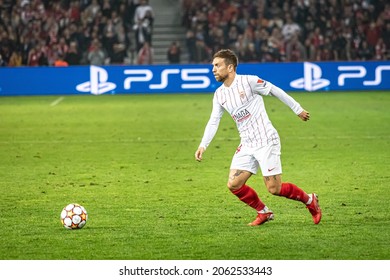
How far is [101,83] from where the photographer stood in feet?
90.0

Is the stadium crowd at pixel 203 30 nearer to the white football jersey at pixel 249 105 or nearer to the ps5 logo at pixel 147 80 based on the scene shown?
the ps5 logo at pixel 147 80

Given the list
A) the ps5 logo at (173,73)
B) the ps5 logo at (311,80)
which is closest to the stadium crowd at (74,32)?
the ps5 logo at (173,73)

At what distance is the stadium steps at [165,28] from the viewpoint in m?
32.5

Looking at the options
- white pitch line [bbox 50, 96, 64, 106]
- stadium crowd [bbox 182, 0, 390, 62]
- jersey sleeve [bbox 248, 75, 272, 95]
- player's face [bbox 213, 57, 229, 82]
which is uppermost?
stadium crowd [bbox 182, 0, 390, 62]

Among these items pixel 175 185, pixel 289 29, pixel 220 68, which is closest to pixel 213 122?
pixel 220 68

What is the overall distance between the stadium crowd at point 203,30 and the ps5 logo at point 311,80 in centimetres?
244

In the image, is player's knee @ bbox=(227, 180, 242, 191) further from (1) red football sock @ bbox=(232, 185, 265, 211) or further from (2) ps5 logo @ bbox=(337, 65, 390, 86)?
(2) ps5 logo @ bbox=(337, 65, 390, 86)

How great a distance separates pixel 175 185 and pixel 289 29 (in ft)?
61.8

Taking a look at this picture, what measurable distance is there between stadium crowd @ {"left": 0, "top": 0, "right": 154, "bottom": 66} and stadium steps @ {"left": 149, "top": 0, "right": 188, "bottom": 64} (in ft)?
4.23

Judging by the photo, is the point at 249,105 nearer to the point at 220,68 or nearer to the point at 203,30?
the point at 220,68

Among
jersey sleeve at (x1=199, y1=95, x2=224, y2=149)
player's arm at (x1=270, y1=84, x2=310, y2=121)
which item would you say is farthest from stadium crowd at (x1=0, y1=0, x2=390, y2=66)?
player's arm at (x1=270, y1=84, x2=310, y2=121)

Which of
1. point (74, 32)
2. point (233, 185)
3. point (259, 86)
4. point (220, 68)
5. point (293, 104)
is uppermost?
point (74, 32)

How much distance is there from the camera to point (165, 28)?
3316 cm

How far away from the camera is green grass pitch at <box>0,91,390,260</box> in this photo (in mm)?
8562
